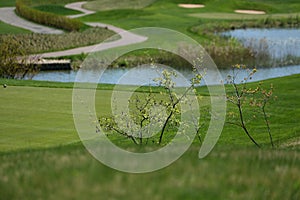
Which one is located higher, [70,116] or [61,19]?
[70,116]

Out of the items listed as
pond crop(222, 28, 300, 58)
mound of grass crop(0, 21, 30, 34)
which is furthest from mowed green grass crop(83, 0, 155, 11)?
pond crop(222, 28, 300, 58)

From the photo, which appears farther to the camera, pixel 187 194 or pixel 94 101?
pixel 94 101

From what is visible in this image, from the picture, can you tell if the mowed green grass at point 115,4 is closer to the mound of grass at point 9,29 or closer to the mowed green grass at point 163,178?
the mound of grass at point 9,29

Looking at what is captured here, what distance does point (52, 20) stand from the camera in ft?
170

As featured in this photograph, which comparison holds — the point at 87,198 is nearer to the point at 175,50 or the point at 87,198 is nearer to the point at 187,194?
the point at 187,194

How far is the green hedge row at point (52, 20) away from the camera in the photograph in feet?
159

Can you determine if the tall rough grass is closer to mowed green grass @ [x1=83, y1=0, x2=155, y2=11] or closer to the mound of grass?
the mound of grass

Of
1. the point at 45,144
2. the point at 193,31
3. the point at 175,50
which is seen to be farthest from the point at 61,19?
the point at 45,144

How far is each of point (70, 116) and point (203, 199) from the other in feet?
35.0

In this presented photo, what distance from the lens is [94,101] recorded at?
16984 mm

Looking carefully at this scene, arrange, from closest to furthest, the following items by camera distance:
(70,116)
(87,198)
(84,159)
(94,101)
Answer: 1. (87,198)
2. (84,159)
3. (70,116)
4. (94,101)

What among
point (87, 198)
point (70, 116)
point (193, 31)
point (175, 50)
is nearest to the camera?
point (87, 198)

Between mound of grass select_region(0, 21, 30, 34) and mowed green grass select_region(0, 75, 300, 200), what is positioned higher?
mowed green grass select_region(0, 75, 300, 200)

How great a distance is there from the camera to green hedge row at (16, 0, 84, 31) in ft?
159
